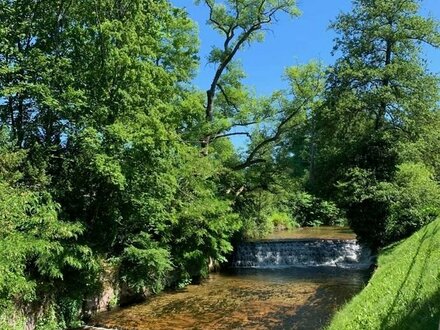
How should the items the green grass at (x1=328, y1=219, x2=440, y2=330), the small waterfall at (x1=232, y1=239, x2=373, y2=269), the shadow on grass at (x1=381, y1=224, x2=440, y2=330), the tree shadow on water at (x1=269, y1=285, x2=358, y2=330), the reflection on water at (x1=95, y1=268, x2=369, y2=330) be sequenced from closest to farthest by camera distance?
the shadow on grass at (x1=381, y1=224, x2=440, y2=330) → the green grass at (x1=328, y1=219, x2=440, y2=330) → the tree shadow on water at (x1=269, y1=285, x2=358, y2=330) → the reflection on water at (x1=95, y1=268, x2=369, y2=330) → the small waterfall at (x1=232, y1=239, x2=373, y2=269)

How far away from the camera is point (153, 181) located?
46.6 ft

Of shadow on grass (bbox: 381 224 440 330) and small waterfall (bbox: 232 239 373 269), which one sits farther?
small waterfall (bbox: 232 239 373 269)

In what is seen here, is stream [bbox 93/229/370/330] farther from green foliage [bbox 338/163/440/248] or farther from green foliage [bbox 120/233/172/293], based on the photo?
green foliage [bbox 338/163/440/248]

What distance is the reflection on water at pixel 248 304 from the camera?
12.6 m

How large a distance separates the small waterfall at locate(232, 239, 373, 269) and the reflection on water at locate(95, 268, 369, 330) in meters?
3.48

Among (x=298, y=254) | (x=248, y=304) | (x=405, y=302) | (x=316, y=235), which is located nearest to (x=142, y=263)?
(x=248, y=304)

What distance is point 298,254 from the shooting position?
2434 cm

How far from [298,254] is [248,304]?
10043mm

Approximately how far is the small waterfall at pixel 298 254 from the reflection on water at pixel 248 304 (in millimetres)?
3480

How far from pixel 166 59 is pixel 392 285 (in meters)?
15.1

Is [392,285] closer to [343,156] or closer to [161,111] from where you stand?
[161,111]

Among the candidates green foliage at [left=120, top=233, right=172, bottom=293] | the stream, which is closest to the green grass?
the stream

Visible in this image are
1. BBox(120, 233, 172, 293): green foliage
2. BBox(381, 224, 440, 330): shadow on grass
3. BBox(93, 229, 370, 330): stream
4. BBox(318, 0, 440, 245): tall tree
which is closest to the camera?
BBox(381, 224, 440, 330): shadow on grass

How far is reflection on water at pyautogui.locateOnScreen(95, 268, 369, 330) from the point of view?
41.4 feet
